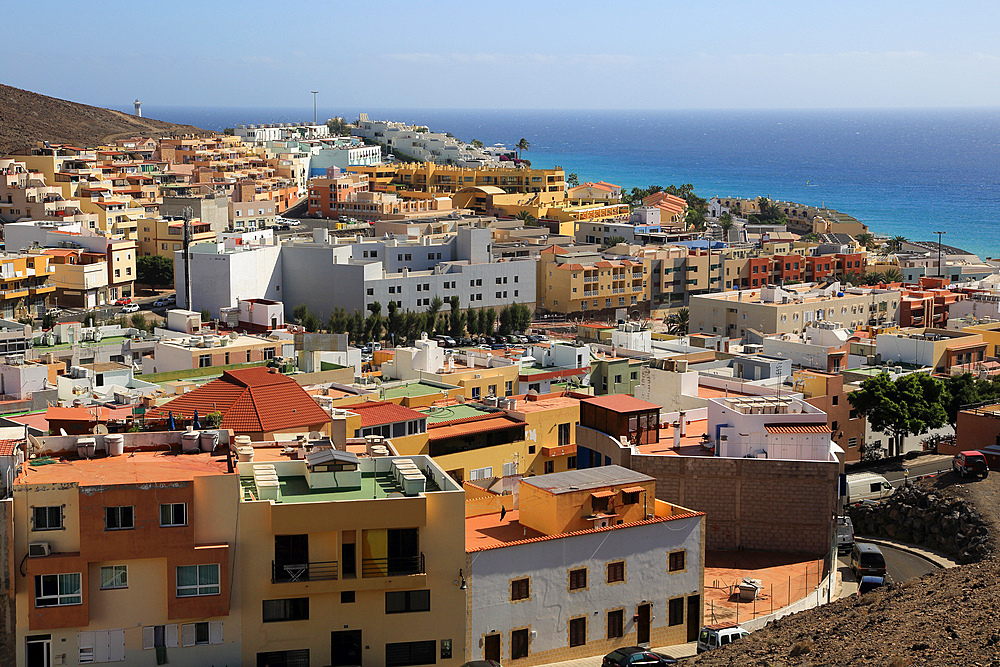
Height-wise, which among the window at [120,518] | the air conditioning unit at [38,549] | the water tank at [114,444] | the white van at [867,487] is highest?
the water tank at [114,444]

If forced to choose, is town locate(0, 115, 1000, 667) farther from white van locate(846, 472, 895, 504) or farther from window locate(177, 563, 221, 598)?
white van locate(846, 472, 895, 504)

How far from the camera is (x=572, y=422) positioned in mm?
22672

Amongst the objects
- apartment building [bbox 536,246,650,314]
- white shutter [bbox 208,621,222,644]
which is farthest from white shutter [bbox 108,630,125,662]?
apartment building [bbox 536,246,650,314]

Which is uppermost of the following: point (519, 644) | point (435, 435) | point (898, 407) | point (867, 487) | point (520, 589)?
point (435, 435)

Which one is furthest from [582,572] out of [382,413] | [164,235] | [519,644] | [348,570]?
[164,235]

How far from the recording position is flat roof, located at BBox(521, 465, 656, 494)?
48.2 ft

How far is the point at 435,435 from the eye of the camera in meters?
20.9

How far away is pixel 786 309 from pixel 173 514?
1294 inches

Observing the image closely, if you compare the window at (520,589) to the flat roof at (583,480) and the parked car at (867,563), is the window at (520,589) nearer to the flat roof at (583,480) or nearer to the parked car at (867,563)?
the flat roof at (583,480)

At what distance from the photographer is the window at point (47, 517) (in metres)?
11.9

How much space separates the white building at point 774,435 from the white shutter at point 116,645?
9.37 metres

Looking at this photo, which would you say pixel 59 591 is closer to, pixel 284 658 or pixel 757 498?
pixel 284 658

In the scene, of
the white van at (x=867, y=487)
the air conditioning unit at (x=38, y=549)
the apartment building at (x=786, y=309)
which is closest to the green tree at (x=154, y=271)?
the apartment building at (x=786, y=309)

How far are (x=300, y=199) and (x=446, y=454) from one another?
5297cm
